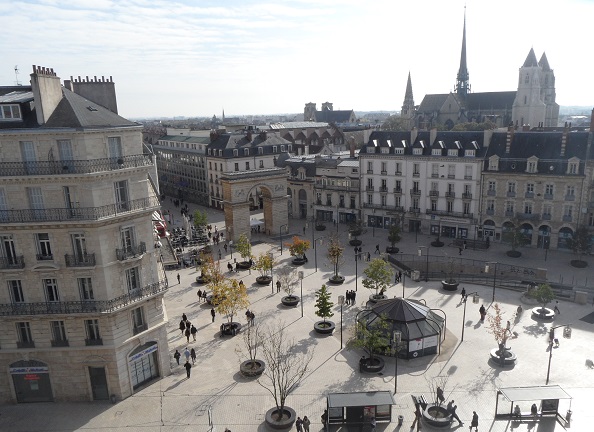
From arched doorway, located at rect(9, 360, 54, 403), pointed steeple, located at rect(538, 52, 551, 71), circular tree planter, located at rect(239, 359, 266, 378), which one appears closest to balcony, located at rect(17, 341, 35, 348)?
arched doorway, located at rect(9, 360, 54, 403)

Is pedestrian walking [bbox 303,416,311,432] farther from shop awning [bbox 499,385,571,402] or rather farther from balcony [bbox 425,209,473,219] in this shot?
balcony [bbox 425,209,473,219]

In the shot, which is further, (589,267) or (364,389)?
(589,267)

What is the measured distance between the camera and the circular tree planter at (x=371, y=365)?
32156 millimetres

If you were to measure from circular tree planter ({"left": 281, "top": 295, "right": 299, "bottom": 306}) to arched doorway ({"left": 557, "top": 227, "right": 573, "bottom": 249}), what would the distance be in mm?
35767

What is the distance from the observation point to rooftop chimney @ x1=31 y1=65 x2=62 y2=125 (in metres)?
26.2

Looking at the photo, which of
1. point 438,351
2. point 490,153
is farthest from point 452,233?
point 438,351

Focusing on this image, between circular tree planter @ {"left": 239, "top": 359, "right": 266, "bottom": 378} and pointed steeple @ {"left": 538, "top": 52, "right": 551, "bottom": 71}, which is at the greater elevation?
pointed steeple @ {"left": 538, "top": 52, "right": 551, "bottom": 71}

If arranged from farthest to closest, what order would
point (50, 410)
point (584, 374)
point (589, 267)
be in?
point (589, 267)
point (584, 374)
point (50, 410)

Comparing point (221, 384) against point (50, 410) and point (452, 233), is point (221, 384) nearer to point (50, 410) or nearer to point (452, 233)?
point (50, 410)

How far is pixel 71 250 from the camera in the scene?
2767 centimetres

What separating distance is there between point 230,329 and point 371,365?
1251 centimetres

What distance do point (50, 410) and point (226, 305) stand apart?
1374cm

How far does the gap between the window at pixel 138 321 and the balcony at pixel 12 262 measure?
732 centimetres

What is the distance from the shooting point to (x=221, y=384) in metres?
31.3
